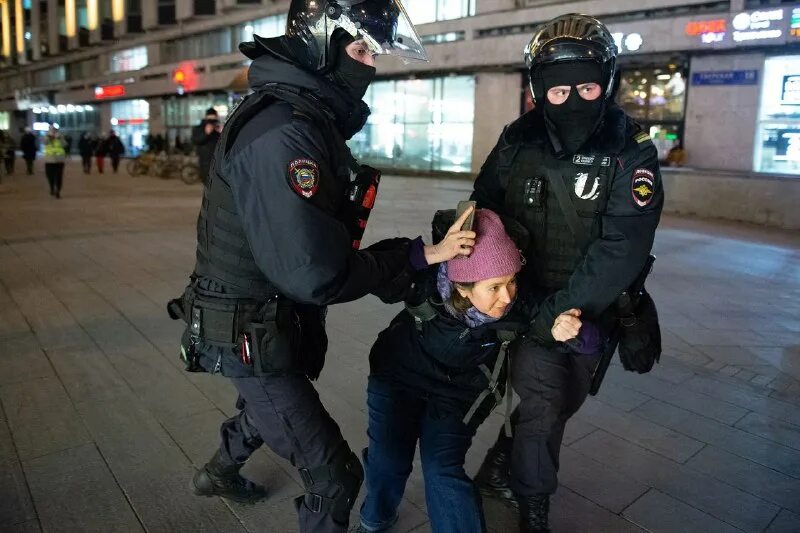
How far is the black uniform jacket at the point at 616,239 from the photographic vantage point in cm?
221

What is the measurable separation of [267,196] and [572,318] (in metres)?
1.13

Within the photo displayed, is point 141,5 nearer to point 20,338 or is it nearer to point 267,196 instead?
point 20,338

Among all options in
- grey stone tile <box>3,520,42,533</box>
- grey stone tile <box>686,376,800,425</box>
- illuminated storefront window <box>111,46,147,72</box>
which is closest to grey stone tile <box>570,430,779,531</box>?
grey stone tile <box>686,376,800,425</box>

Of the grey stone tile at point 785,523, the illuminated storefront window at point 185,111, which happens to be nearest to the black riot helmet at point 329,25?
the grey stone tile at point 785,523

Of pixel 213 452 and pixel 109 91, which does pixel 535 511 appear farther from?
pixel 109 91

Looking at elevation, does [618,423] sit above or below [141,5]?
below

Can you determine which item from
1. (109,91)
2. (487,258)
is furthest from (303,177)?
(109,91)

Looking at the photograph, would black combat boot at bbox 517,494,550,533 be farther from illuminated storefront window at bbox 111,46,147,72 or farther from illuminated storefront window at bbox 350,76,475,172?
illuminated storefront window at bbox 111,46,147,72

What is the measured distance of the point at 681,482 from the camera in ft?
9.87

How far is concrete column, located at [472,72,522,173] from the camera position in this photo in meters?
22.8

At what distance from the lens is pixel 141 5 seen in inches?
1622

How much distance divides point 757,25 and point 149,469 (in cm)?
1829

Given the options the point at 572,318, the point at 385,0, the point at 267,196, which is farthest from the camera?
the point at 572,318

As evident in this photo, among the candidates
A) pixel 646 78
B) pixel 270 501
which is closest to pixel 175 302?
pixel 270 501
